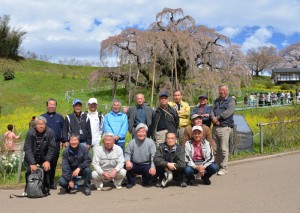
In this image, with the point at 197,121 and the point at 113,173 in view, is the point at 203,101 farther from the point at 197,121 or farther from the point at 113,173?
the point at 113,173

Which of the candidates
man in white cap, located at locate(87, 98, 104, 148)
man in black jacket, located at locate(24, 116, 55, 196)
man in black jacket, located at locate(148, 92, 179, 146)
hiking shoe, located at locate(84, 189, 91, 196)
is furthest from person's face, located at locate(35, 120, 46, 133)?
man in black jacket, located at locate(148, 92, 179, 146)

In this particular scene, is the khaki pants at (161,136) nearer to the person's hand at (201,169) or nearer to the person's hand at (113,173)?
the person's hand at (201,169)

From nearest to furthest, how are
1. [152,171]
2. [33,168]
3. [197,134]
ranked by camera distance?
[33,168] < [152,171] < [197,134]

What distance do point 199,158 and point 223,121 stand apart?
3.88 feet

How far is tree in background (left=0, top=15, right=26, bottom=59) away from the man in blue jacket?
54715 mm

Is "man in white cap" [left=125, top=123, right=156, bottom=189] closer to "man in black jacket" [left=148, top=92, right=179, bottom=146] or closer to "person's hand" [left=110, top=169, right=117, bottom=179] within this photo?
"person's hand" [left=110, top=169, right=117, bottom=179]

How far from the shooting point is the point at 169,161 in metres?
6.48

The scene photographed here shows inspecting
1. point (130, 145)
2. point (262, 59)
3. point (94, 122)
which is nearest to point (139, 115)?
point (130, 145)

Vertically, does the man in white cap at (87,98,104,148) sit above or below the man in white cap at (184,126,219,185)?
above

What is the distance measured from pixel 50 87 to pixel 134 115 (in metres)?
36.7

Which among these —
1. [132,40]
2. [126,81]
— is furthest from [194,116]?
[126,81]

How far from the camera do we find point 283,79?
7100 cm

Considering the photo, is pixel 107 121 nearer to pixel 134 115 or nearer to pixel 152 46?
pixel 134 115

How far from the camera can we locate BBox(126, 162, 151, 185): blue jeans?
21.3ft
